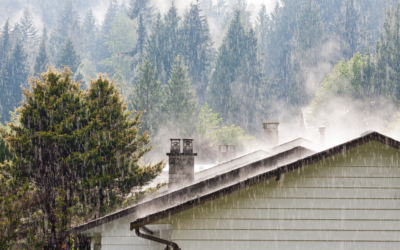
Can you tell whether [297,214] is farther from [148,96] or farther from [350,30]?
A: [350,30]

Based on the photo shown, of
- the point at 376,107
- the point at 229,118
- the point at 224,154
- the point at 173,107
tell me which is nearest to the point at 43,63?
the point at 173,107

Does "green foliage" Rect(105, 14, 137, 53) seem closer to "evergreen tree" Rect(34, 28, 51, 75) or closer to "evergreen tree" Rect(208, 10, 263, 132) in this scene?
"evergreen tree" Rect(34, 28, 51, 75)

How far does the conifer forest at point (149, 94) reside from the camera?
13477 mm

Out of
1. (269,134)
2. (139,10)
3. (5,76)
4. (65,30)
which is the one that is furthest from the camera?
(65,30)

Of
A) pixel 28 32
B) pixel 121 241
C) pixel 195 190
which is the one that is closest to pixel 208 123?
pixel 195 190

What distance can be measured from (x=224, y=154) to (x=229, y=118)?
137 feet

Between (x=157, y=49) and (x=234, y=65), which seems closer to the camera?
(x=234, y=65)

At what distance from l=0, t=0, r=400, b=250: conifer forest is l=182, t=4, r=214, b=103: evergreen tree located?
0.63 ft

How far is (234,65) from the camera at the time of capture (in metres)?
64.1

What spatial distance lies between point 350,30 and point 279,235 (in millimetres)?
72551

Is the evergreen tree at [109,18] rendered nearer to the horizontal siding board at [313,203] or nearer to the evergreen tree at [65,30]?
the evergreen tree at [65,30]

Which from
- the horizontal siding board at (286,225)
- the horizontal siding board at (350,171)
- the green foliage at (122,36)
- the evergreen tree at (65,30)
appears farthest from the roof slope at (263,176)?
the evergreen tree at (65,30)

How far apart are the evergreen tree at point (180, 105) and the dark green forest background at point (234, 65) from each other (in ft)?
0.44

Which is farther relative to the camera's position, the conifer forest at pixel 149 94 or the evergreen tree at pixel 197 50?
the evergreen tree at pixel 197 50
